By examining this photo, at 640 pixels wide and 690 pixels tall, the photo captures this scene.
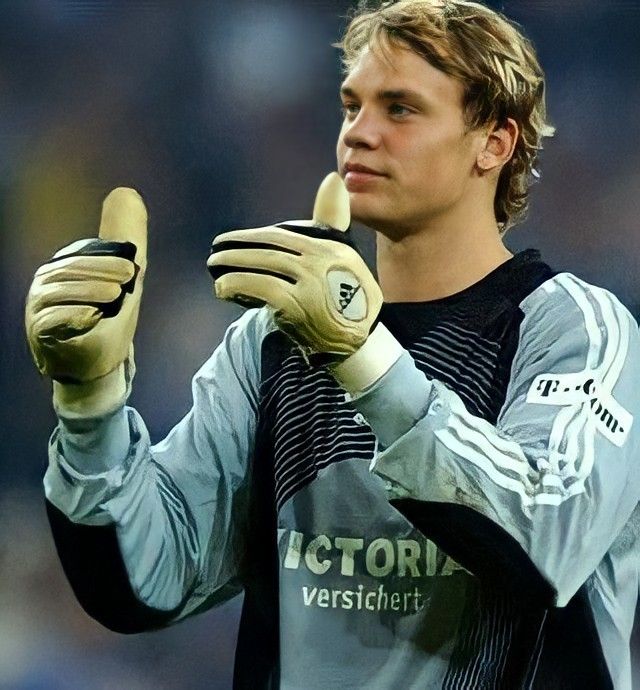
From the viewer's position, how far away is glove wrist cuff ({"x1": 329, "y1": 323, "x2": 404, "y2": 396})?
29.7 inches

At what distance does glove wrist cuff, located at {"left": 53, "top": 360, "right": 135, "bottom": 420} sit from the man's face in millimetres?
244

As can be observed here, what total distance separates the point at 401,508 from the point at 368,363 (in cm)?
11

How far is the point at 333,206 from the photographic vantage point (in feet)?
2.44

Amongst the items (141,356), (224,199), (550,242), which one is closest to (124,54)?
(224,199)

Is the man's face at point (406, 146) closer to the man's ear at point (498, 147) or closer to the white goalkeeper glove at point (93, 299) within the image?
the man's ear at point (498, 147)

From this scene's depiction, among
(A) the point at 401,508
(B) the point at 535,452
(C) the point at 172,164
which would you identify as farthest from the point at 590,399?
(C) the point at 172,164

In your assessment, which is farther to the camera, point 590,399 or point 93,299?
point 590,399

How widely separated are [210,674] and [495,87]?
0.58m

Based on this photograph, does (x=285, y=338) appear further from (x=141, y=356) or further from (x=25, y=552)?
(x=25, y=552)

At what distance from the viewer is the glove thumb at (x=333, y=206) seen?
74cm

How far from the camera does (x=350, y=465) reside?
3.04 ft

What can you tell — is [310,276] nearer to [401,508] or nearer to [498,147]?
[401,508]

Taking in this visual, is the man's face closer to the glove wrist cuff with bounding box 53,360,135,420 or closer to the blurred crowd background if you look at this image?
the blurred crowd background

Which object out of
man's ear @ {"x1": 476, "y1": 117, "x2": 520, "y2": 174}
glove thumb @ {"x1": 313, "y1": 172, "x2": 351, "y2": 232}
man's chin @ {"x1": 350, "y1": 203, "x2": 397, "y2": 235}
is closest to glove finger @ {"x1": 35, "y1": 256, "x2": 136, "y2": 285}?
glove thumb @ {"x1": 313, "y1": 172, "x2": 351, "y2": 232}
